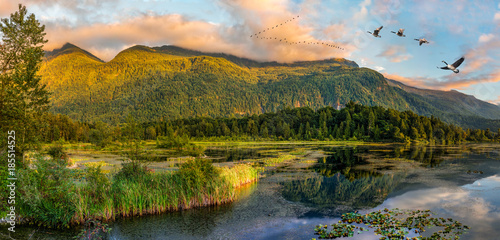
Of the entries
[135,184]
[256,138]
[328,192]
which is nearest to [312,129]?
[256,138]

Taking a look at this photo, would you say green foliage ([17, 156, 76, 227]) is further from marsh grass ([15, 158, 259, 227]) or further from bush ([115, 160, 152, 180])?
bush ([115, 160, 152, 180])

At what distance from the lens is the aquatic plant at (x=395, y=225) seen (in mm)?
18059

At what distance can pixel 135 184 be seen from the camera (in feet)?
78.3

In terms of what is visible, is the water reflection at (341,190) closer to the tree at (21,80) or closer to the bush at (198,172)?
the bush at (198,172)

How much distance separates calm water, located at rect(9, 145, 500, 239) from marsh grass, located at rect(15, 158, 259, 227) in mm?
1127

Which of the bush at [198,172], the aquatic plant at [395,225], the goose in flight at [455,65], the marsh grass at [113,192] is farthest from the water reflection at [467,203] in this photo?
the marsh grass at [113,192]

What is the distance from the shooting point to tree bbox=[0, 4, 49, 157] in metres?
22.9

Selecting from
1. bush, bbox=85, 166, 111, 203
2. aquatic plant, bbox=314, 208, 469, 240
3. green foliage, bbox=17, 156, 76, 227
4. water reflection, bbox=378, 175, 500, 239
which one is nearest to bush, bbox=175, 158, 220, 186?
bush, bbox=85, 166, 111, 203

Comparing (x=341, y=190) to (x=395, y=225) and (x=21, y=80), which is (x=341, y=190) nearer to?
(x=395, y=225)

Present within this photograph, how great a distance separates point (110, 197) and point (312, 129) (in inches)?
6292

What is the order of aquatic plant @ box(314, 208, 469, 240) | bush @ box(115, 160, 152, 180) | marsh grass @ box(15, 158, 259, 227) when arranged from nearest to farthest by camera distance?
aquatic plant @ box(314, 208, 469, 240), marsh grass @ box(15, 158, 259, 227), bush @ box(115, 160, 152, 180)

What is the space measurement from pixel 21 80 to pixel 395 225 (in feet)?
97.5

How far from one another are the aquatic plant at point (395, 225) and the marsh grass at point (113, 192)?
10770 mm

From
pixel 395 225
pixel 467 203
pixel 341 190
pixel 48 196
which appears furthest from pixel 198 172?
pixel 467 203
